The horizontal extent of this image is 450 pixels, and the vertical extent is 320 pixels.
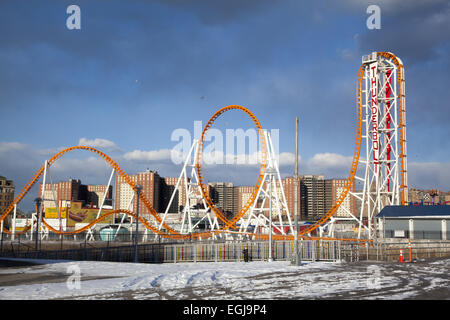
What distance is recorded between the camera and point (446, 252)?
1277 inches

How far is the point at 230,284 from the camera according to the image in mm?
13383

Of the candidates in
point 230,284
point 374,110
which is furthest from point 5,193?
point 230,284

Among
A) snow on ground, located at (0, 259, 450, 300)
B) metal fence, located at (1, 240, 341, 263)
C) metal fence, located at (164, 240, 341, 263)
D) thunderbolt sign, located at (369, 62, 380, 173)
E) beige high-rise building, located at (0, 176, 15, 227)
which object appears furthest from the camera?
Answer: beige high-rise building, located at (0, 176, 15, 227)

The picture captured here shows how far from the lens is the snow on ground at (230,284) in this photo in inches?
441

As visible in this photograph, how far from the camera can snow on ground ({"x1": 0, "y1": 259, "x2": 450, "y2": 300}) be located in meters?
11.2

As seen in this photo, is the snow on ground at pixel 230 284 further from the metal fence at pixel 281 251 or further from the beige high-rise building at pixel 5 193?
the beige high-rise building at pixel 5 193

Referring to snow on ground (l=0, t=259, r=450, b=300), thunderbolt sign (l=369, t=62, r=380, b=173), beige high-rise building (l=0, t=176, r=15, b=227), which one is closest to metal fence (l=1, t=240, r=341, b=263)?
snow on ground (l=0, t=259, r=450, b=300)

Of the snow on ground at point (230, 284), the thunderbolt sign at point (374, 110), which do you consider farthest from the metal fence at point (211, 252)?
the thunderbolt sign at point (374, 110)

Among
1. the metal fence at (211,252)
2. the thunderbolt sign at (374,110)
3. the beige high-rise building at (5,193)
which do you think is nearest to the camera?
the metal fence at (211,252)

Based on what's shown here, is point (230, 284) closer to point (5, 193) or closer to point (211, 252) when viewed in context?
point (211, 252)

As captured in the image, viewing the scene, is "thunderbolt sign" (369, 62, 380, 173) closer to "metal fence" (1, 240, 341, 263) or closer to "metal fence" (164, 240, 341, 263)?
"metal fence" (1, 240, 341, 263)
